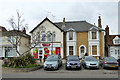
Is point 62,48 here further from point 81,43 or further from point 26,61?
point 26,61

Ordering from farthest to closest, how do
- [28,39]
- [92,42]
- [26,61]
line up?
1. [28,39]
2. [92,42]
3. [26,61]

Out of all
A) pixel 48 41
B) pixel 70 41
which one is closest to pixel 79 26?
pixel 70 41

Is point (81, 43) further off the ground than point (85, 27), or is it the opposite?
point (85, 27)

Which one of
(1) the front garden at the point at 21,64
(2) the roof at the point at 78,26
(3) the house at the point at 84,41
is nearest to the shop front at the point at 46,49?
(3) the house at the point at 84,41

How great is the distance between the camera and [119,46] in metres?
30.5

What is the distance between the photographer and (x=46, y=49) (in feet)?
90.7

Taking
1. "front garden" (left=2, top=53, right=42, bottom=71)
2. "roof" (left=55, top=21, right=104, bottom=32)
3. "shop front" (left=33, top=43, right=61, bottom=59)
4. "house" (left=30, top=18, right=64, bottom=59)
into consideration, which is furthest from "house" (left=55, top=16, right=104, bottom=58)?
"front garden" (left=2, top=53, right=42, bottom=71)

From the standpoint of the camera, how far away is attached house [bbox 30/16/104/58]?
27125 mm

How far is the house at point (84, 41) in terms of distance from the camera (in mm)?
27062

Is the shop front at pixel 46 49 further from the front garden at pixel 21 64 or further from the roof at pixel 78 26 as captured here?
the front garden at pixel 21 64

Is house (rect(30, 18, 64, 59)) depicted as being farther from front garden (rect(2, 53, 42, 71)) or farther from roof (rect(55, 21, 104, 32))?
front garden (rect(2, 53, 42, 71))

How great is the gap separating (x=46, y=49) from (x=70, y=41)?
5474mm

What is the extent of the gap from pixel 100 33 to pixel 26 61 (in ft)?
58.3

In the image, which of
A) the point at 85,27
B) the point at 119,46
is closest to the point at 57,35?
the point at 85,27
